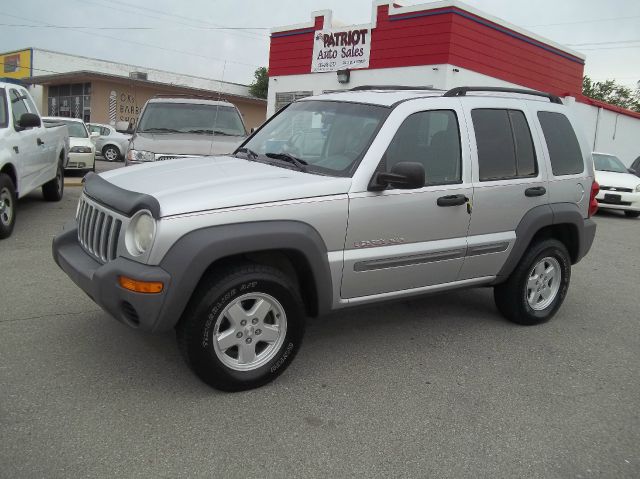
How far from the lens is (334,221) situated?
351 centimetres

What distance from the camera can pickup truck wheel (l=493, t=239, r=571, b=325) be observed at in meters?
4.74

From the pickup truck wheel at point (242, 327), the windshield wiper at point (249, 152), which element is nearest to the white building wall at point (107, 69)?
the windshield wiper at point (249, 152)

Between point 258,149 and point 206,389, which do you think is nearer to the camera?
point 206,389

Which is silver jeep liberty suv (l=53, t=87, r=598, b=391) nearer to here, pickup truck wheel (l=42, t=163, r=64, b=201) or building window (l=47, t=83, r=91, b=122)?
pickup truck wheel (l=42, t=163, r=64, b=201)

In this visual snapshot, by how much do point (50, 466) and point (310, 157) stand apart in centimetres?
238

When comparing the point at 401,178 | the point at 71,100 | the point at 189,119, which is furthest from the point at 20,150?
the point at 71,100

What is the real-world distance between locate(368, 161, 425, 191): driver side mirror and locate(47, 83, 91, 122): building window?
1274 inches

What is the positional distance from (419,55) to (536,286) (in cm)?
1121

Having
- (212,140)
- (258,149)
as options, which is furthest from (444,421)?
(212,140)

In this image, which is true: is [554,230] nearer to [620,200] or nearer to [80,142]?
[620,200]

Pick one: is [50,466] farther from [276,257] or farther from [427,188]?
[427,188]

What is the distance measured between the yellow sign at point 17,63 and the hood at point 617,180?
116 ft

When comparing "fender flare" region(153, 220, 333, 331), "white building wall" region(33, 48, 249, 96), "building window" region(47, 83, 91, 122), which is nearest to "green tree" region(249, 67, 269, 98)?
"white building wall" region(33, 48, 249, 96)

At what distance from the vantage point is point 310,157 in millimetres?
3969
